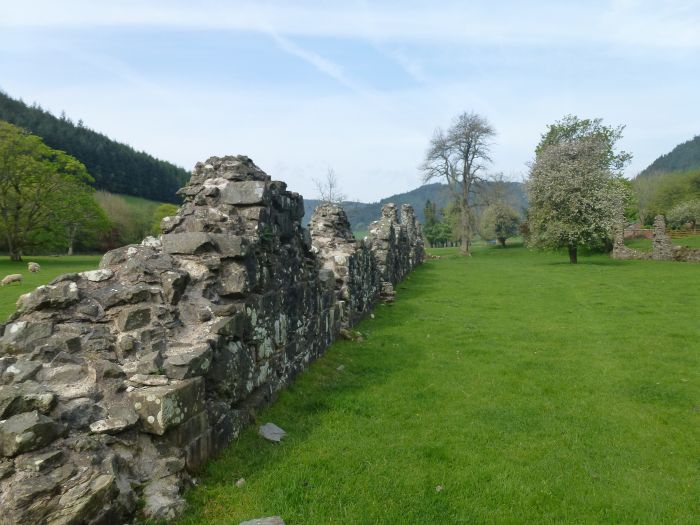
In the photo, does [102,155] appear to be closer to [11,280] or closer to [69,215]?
[69,215]

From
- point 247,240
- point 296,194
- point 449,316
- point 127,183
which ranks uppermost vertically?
point 127,183

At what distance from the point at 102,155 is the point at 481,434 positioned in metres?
96.0

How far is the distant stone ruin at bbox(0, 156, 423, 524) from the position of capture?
3.71 meters

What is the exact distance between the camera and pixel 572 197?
29.9 metres

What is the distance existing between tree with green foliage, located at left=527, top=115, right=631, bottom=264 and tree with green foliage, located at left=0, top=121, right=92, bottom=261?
36411mm

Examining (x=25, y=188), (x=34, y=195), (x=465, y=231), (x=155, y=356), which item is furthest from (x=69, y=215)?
(x=155, y=356)

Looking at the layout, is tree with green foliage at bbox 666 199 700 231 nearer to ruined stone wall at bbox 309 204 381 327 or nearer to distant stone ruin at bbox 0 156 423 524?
ruined stone wall at bbox 309 204 381 327

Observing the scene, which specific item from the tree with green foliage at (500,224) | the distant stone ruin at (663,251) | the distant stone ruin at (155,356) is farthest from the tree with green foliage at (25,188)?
the tree with green foliage at (500,224)

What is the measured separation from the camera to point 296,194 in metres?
8.82

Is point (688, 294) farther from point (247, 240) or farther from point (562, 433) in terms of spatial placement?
point (247, 240)

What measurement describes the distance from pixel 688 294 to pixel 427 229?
86.2 metres

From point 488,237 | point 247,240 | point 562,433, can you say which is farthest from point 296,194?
point 488,237

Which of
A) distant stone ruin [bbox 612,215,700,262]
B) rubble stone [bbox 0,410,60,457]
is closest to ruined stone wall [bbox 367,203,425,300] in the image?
rubble stone [bbox 0,410,60,457]

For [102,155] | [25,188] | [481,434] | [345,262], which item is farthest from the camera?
[102,155]
